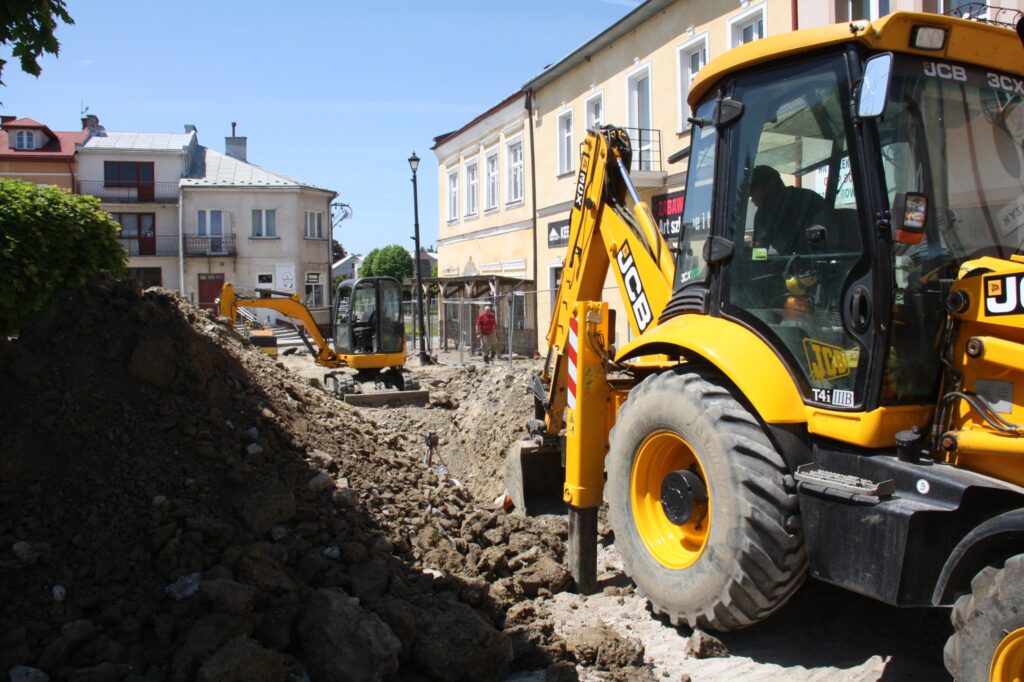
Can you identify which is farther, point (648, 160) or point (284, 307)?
point (648, 160)

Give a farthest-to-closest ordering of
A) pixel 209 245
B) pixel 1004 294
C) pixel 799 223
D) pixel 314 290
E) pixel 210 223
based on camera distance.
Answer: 1. pixel 314 290
2. pixel 210 223
3. pixel 209 245
4. pixel 799 223
5. pixel 1004 294

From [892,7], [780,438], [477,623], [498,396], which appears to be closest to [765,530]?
[780,438]

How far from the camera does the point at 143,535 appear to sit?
4.47 metres

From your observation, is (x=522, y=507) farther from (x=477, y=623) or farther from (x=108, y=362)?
(x=108, y=362)

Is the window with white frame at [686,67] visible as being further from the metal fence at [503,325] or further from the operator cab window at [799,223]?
the operator cab window at [799,223]

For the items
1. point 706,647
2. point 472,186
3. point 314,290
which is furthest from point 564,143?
point 314,290

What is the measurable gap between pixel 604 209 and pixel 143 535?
144 inches

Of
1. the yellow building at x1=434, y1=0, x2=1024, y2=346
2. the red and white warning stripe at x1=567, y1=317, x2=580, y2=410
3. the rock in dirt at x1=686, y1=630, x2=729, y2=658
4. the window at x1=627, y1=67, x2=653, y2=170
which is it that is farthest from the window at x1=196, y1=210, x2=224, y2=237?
Answer: the rock in dirt at x1=686, y1=630, x2=729, y2=658

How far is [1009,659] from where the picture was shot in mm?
3010

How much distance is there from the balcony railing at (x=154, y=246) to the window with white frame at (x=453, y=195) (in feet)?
50.5

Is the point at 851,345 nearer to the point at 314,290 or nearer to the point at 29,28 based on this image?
the point at 29,28

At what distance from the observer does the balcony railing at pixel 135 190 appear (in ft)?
129

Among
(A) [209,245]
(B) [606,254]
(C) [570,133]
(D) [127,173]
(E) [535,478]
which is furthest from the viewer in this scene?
(D) [127,173]

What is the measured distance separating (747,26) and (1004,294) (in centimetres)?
1309
